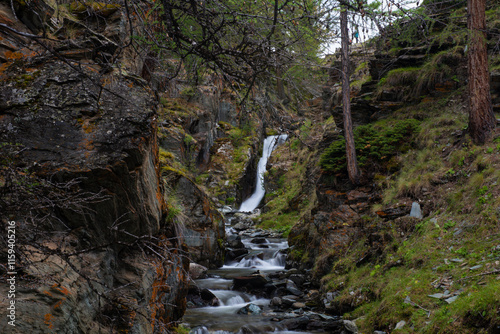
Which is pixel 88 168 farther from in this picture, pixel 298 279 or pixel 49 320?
pixel 298 279

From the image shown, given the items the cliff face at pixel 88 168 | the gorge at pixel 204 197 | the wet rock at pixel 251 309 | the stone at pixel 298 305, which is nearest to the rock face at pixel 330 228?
the gorge at pixel 204 197

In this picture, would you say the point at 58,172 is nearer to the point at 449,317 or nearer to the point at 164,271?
the point at 164,271

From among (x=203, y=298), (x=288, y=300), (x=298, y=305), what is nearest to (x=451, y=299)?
(x=298, y=305)

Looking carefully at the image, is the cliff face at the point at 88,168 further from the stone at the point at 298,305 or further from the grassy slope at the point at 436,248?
the stone at the point at 298,305

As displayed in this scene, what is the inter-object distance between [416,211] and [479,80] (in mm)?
3633

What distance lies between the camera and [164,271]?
4.47m

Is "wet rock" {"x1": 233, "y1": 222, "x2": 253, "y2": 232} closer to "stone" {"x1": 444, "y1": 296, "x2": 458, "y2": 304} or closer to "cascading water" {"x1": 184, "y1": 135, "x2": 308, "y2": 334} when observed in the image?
"cascading water" {"x1": 184, "y1": 135, "x2": 308, "y2": 334}

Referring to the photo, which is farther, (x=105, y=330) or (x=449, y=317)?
(x=449, y=317)

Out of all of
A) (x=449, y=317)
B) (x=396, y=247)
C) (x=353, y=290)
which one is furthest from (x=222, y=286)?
(x=449, y=317)

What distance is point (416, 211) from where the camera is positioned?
24.6 feet

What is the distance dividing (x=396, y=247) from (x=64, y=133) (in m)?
6.80

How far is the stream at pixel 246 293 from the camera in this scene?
6.64 m

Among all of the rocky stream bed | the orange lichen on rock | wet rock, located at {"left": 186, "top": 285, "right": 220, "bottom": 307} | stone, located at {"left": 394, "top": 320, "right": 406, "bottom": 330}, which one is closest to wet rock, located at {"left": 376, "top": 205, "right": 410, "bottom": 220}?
the rocky stream bed

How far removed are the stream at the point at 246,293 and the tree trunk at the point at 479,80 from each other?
4.91 meters
